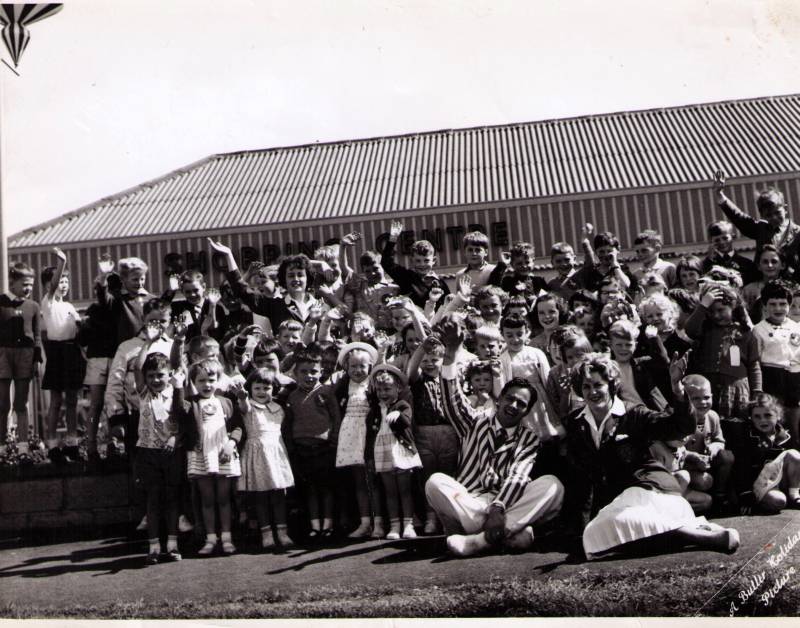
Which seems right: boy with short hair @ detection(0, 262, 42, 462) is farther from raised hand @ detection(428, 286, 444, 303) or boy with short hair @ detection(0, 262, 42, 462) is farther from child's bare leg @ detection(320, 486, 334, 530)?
raised hand @ detection(428, 286, 444, 303)

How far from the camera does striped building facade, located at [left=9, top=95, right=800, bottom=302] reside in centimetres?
1842

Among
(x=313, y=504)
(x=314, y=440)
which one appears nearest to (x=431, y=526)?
(x=313, y=504)

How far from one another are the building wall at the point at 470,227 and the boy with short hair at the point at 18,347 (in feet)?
35.7

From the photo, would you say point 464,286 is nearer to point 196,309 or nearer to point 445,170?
point 196,309

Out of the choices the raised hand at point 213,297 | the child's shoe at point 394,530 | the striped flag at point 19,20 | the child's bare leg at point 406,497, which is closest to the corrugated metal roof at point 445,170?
the striped flag at point 19,20

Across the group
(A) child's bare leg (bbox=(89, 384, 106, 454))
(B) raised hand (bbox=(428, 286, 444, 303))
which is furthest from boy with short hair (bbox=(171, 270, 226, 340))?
(B) raised hand (bbox=(428, 286, 444, 303))

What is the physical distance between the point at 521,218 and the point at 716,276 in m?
12.1

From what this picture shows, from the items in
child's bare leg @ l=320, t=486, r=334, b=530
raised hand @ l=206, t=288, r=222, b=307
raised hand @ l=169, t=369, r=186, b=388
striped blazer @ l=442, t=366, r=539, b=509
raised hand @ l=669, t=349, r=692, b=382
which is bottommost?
child's bare leg @ l=320, t=486, r=334, b=530

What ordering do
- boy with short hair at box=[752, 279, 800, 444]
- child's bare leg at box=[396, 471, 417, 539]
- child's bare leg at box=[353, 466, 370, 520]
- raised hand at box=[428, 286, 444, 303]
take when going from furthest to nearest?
raised hand at box=[428, 286, 444, 303], boy with short hair at box=[752, 279, 800, 444], child's bare leg at box=[353, 466, 370, 520], child's bare leg at box=[396, 471, 417, 539]

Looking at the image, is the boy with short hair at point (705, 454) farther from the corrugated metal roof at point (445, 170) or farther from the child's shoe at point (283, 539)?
the corrugated metal roof at point (445, 170)

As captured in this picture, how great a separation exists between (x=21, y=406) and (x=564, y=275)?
5.04m

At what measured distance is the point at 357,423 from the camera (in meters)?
6.66

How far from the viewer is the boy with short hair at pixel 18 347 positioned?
786 cm

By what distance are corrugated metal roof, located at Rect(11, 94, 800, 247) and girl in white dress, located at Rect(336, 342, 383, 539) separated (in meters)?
12.9
